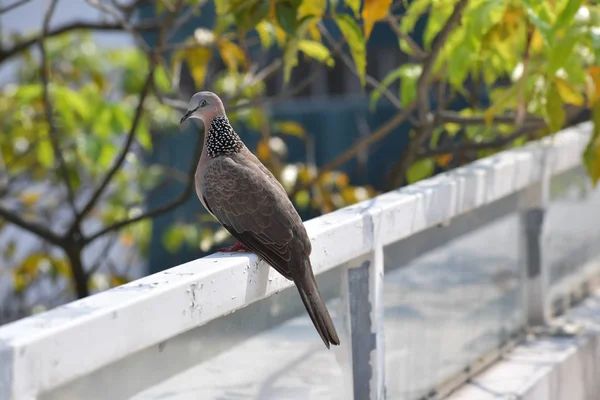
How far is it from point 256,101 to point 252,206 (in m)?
1.98

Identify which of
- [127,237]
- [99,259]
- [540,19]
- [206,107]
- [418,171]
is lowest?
[127,237]

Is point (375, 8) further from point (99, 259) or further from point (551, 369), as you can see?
point (99, 259)

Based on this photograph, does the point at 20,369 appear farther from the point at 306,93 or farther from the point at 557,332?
the point at 306,93

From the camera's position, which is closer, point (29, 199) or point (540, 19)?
point (540, 19)

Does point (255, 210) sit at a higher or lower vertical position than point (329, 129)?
higher

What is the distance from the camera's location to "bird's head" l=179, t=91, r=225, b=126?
325 cm

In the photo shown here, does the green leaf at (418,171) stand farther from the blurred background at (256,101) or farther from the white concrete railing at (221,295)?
the white concrete railing at (221,295)

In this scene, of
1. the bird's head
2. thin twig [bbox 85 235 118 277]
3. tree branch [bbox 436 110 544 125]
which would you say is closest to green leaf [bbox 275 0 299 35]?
the bird's head

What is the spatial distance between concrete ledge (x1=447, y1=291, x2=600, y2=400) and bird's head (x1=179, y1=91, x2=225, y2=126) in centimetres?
137

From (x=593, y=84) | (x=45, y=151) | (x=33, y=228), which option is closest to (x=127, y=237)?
(x=45, y=151)

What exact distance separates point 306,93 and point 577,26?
7785mm

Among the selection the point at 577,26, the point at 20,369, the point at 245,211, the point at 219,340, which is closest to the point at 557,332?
the point at 577,26

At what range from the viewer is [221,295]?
2.39 meters

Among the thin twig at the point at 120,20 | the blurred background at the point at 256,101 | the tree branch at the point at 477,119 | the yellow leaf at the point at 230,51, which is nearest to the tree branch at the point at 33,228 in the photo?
the blurred background at the point at 256,101
